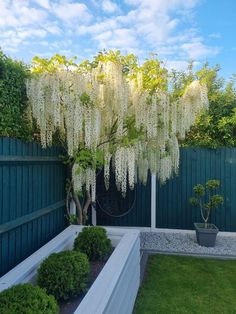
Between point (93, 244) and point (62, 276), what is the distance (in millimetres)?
862

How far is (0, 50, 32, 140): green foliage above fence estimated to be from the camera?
2701 millimetres

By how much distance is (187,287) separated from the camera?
348 cm

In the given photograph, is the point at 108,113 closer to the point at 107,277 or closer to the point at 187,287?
the point at 107,277

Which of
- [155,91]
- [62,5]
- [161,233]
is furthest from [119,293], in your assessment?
[62,5]

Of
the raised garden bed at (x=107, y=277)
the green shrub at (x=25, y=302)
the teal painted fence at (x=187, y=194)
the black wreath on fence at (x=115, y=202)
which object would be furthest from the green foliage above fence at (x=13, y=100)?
the teal painted fence at (x=187, y=194)

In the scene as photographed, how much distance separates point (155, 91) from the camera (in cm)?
379

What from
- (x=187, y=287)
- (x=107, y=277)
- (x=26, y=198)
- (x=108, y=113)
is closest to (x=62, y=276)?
(x=107, y=277)

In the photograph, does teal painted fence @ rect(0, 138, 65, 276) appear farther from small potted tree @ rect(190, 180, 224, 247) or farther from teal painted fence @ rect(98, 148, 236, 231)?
small potted tree @ rect(190, 180, 224, 247)

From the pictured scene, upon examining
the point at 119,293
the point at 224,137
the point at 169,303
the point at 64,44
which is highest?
the point at 64,44

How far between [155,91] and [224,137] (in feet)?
7.53

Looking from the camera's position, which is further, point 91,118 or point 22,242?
point 91,118

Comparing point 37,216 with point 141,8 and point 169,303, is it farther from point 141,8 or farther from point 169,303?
point 141,8

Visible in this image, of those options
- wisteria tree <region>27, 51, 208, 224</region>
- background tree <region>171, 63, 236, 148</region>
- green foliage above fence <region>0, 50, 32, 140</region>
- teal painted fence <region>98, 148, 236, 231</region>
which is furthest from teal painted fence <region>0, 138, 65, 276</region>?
background tree <region>171, 63, 236, 148</region>

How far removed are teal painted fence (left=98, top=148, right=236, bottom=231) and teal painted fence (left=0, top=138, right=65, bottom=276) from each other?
2.18m
